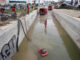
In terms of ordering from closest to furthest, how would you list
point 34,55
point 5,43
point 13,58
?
point 5,43, point 13,58, point 34,55

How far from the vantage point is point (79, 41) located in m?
7.10

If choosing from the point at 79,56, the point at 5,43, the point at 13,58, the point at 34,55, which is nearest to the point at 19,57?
the point at 13,58

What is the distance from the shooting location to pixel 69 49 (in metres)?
7.62

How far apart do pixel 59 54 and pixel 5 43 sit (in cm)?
347

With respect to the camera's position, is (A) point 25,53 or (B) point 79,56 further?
(A) point 25,53

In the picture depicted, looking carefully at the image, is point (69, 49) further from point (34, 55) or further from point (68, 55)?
point (34, 55)

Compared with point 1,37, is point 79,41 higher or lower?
lower

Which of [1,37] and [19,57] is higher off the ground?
[1,37]

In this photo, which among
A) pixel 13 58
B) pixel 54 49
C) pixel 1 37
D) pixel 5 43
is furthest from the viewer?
pixel 54 49

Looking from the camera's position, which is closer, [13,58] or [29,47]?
[13,58]

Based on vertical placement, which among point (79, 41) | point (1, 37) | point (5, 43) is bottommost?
point (79, 41)

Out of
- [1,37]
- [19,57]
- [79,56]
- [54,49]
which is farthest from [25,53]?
[79,56]

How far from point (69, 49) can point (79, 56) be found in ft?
3.83

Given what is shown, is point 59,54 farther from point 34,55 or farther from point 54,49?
point 34,55
